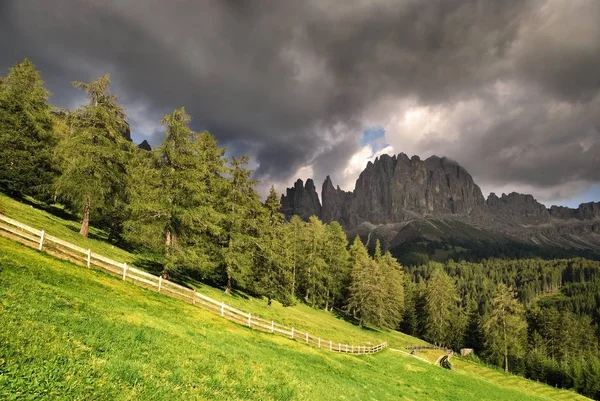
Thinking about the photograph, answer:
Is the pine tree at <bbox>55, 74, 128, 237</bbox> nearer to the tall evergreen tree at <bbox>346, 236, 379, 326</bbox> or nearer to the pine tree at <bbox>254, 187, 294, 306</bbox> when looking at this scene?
the pine tree at <bbox>254, 187, 294, 306</bbox>

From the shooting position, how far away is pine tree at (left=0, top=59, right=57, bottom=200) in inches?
1312

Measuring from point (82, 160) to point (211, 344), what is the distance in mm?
23380

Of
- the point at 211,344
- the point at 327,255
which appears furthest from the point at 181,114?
the point at 327,255

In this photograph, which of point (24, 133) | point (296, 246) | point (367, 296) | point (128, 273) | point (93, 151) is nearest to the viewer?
point (128, 273)

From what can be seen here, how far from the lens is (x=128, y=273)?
903 inches

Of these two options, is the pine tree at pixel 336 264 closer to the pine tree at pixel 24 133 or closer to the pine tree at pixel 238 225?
the pine tree at pixel 238 225

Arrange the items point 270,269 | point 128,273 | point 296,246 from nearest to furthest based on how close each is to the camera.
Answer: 1. point 128,273
2. point 270,269
3. point 296,246

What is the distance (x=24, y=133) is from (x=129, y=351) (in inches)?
1446

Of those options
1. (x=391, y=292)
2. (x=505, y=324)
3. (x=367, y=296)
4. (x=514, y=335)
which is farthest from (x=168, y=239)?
(x=514, y=335)

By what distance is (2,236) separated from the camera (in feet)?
59.8

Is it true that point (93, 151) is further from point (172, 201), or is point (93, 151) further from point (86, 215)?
point (172, 201)

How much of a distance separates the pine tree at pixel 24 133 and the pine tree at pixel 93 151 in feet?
27.1

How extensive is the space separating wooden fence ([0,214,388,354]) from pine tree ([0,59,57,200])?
1707 cm

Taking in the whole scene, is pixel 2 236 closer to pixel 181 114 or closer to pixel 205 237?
pixel 181 114
